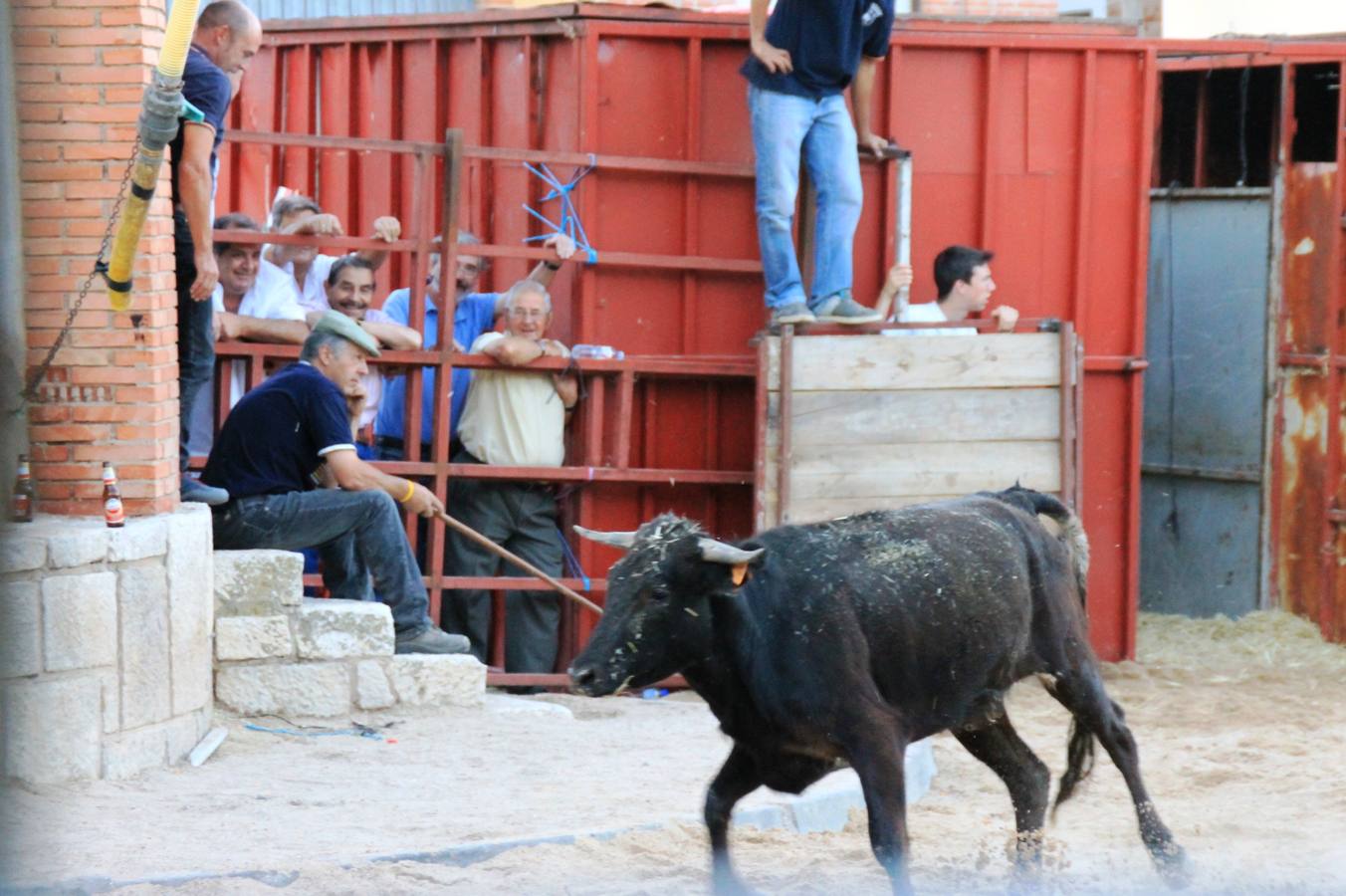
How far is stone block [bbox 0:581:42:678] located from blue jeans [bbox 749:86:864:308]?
4218 millimetres

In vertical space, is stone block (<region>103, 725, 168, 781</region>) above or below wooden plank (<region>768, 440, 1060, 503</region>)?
below

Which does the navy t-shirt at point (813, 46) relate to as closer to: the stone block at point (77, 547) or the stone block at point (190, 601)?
the stone block at point (190, 601)

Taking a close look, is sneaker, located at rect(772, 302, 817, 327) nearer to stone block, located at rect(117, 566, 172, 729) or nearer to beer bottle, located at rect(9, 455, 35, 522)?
stone block, located at rect(117, 566, 172, 729)

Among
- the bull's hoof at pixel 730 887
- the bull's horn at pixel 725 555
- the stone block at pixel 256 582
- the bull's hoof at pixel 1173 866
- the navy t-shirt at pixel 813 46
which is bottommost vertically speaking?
the bull's hoof at pixel 1173 866

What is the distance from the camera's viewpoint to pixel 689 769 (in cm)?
812

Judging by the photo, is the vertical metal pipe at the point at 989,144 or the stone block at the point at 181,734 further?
the vertical metal pipe at the point at 989,144

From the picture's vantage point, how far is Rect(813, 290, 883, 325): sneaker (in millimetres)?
10000

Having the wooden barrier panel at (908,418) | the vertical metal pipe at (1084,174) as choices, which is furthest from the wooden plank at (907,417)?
the vertical metal pipe at (1084,174)

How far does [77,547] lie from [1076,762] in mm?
3746

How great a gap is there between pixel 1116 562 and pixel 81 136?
20.5 feet

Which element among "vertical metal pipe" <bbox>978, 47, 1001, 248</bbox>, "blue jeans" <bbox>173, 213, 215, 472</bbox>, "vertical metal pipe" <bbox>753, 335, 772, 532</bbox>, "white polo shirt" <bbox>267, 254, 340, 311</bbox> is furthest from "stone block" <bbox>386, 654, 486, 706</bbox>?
"vertical metal pipe" <bbox>978, 47, 1001, 248</bbox>

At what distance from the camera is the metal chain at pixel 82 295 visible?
718cm

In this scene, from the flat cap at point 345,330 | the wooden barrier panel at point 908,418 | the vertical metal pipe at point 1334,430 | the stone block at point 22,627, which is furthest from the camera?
the vertical metal pipe at point 1334,430

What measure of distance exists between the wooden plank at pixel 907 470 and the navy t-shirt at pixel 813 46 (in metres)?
1.83
